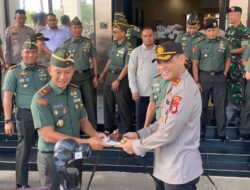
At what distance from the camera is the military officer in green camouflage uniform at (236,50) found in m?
5.70

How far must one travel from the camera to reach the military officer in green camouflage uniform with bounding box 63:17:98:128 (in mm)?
5723

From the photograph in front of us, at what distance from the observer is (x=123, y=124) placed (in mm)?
5633

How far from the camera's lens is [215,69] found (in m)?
5.30

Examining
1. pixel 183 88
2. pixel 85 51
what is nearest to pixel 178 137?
pixel 183 88

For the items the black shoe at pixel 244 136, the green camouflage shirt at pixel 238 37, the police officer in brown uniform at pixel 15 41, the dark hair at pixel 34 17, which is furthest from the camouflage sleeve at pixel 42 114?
the dark hair at pixel 34 17

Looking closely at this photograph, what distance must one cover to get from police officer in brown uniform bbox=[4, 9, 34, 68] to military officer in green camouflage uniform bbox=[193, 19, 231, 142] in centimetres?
283

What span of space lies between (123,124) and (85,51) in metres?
1.24

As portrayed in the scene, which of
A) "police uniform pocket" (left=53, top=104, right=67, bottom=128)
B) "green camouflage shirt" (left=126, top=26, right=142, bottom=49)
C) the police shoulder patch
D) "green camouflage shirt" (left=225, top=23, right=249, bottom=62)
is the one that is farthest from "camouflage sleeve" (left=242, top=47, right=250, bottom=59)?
"police uniform pocket" (left=53, top=104, right=67, bottom=128)

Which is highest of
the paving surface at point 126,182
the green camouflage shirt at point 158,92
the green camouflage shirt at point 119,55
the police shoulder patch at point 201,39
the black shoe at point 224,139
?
the police shoulder patch at point 201,39

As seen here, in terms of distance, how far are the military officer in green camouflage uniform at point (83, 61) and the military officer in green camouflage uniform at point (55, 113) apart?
8.97ft

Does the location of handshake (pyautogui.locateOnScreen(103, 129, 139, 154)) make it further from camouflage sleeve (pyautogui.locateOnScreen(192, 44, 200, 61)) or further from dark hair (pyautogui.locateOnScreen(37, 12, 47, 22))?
dark hair (pyautogui.locateOnScreen(37, 12, 47, 22))

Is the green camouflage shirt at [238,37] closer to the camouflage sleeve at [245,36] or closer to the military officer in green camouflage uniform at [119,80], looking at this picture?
the camouflage sleeve at [245,36]

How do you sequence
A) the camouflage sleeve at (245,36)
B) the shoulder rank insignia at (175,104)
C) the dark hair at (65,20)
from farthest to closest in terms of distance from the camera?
the dark hair at (65,20) → the camouflage sleeve at (245,36) → the shoulder rank insignia at (175,104)

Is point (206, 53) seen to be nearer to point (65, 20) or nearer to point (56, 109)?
point (65, 20)
